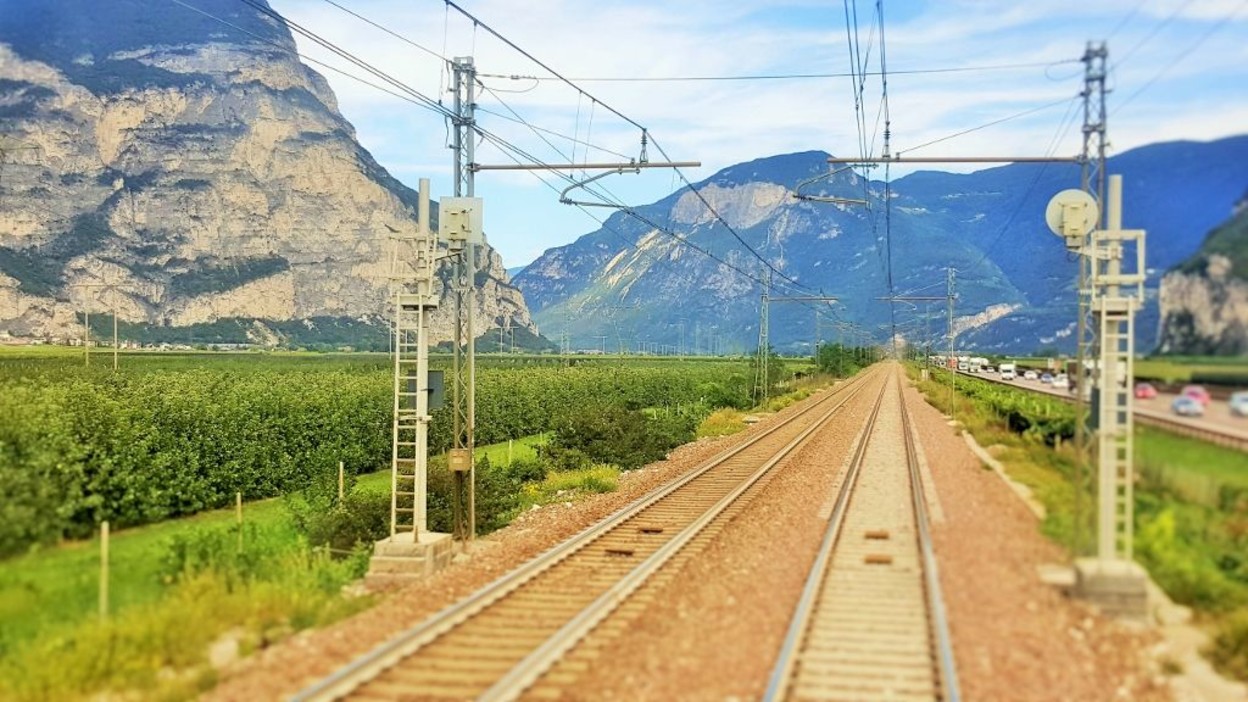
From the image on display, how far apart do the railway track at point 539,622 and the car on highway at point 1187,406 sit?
6.31 meters

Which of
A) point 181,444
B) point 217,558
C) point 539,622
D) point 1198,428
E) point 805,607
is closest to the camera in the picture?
point 805,607

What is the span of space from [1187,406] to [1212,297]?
4.15ft

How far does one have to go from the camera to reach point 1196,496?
37.6ft

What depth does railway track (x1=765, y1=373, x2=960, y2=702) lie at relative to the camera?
27.8ft

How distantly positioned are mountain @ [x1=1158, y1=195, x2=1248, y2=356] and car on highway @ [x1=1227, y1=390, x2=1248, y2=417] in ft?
1.43

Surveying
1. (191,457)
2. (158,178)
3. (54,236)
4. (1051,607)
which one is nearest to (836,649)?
(1051,607)

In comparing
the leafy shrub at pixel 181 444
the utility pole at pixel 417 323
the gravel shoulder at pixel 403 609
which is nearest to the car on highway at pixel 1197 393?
the gravel shoulder at pixel 403 609

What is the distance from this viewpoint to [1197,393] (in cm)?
1171

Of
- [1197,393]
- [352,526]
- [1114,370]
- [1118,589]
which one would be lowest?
[352,526]

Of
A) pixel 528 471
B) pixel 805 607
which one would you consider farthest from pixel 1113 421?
pixel 528 471

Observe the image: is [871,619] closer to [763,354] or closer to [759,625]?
[759,625]

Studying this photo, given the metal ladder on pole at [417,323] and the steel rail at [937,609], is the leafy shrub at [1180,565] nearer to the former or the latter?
the steel rail at [937,609]

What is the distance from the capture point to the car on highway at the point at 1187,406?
38.2 feet

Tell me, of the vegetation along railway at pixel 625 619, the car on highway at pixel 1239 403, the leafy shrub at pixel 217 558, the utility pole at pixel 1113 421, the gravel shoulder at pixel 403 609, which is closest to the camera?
the vegetation along railway at pixel 625 619
